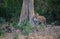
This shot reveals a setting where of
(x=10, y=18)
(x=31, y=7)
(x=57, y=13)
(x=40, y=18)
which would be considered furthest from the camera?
(x=10, y=18)

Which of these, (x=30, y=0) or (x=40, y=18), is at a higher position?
(x=30, y=0)

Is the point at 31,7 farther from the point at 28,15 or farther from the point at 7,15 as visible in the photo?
the point at 7,15

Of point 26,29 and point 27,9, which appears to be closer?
point 26,29

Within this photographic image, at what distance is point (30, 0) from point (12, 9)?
3.87 meters

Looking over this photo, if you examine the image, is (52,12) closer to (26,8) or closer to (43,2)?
(43,2)

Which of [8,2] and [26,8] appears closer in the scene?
[26,8]

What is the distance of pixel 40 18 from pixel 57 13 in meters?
2.02

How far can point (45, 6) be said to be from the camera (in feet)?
58.8

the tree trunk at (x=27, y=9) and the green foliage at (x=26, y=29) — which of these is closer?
the green foliage at (x=26, y=29)

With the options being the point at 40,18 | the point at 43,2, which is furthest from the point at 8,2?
the point at 40,18

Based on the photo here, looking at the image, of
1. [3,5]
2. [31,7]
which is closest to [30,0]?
[31,7]

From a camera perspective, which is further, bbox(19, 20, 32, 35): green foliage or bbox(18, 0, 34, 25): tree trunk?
bbox(18, 0, 34, 25): tree trunk

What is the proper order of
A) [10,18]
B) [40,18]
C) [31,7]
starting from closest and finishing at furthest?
1. [31,7]
2. [40,18]
3. [10,18]

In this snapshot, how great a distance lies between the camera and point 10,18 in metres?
18.3
